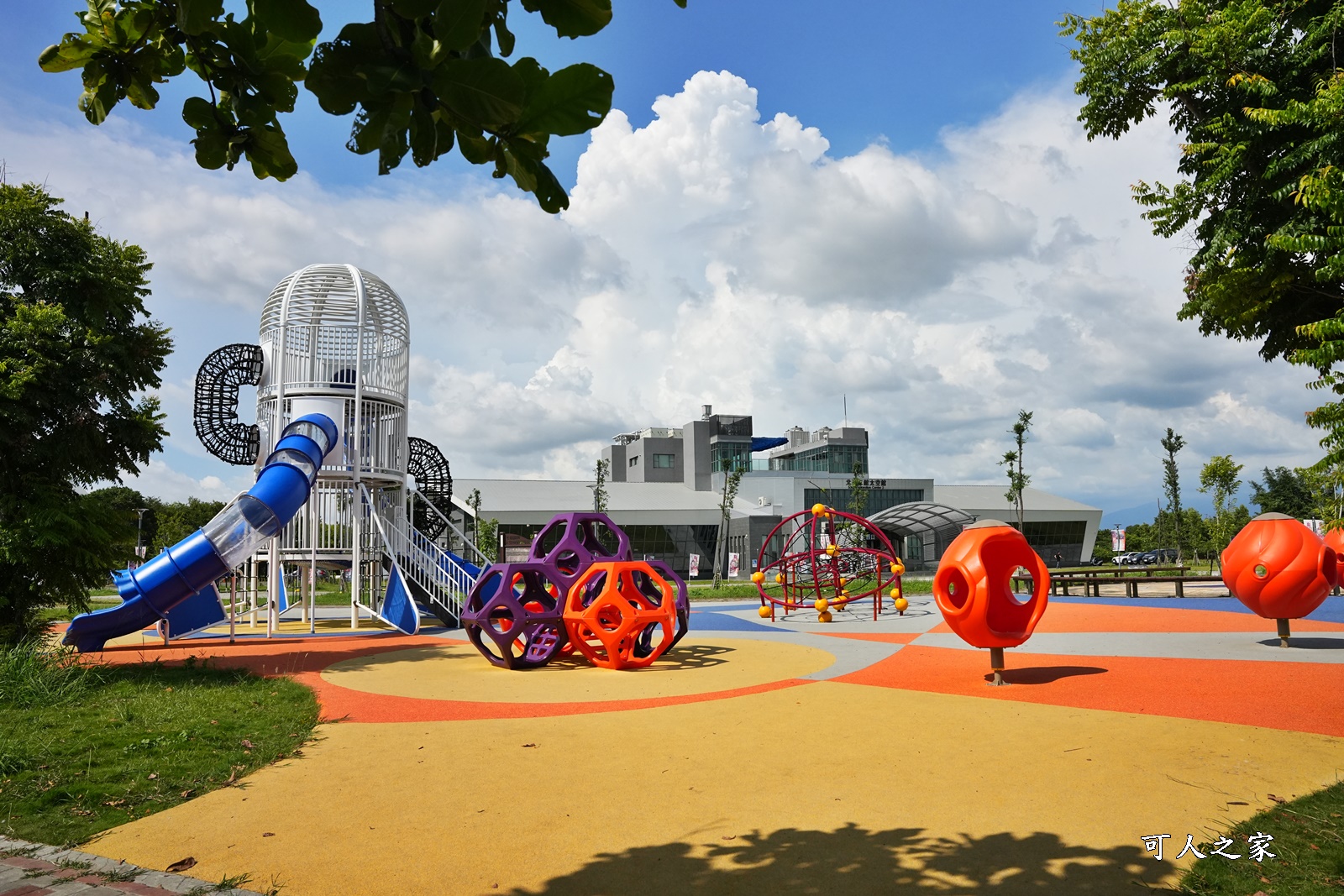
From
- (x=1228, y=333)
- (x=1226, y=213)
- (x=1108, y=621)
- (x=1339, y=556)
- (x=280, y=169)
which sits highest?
(x=1226, y=213)

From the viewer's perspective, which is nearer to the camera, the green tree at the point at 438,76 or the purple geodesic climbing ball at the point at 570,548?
the green tree at the point at 438,76

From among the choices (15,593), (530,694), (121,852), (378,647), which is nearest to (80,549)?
(15,593)

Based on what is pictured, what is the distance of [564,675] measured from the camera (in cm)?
1299

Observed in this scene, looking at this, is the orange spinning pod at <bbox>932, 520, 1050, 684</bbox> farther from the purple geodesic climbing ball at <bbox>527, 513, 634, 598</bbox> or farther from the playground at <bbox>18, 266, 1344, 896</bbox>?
the purple geodesic climbing ball at <bbox>527, 513, 634, 598</bbox>

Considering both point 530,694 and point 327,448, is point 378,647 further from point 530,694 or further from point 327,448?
point 530,694

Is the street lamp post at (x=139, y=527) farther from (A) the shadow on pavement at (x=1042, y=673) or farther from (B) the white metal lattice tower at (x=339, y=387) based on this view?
(A) the shadow on pavement at (x=1042, y=673)

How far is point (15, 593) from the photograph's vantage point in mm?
12484

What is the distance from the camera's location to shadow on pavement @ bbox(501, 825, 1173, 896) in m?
4.56

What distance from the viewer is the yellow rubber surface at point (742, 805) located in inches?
189

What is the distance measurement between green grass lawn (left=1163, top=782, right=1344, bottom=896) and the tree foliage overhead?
24.9ft

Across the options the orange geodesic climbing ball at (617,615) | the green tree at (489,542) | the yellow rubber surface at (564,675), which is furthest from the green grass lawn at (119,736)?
the green tree at (489,542)

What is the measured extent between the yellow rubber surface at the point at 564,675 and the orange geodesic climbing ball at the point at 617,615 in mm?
260

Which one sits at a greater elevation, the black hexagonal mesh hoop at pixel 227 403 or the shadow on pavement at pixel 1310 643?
the black hexagonal mesh hoop at pixel 227 403

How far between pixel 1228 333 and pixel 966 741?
10.9m
